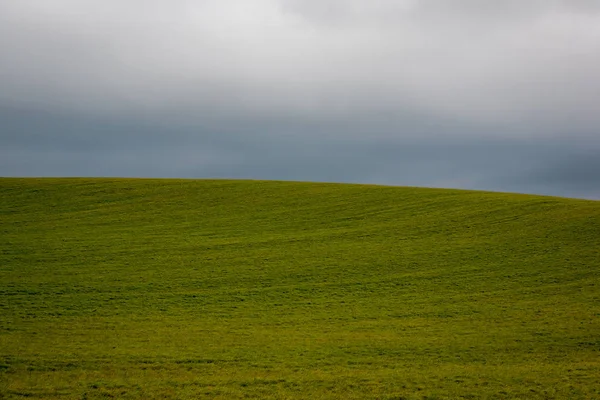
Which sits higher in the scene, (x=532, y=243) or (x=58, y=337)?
(x=532, y=243)

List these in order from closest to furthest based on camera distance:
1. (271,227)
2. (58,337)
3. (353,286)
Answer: (58,337) < (353,286) < (271,227)

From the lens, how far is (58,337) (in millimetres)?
19984

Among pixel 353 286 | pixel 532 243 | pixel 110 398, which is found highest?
pixel 532 243

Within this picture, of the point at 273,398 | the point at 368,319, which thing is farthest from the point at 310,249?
the point at 273,398

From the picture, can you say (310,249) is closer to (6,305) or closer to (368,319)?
(368,319)

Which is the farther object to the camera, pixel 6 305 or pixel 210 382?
pixel 6 305

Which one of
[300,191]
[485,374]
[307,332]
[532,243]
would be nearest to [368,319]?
[307,332]

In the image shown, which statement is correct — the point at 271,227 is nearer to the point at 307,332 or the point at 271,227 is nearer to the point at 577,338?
the point at 307,332

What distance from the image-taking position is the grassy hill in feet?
55.6

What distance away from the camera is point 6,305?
23156 mm

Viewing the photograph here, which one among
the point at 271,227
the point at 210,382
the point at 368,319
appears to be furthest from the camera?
the point at 271,227

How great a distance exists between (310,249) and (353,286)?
5.39m

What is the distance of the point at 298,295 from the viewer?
25156 mm

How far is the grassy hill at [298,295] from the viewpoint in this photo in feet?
Result: 55.6
